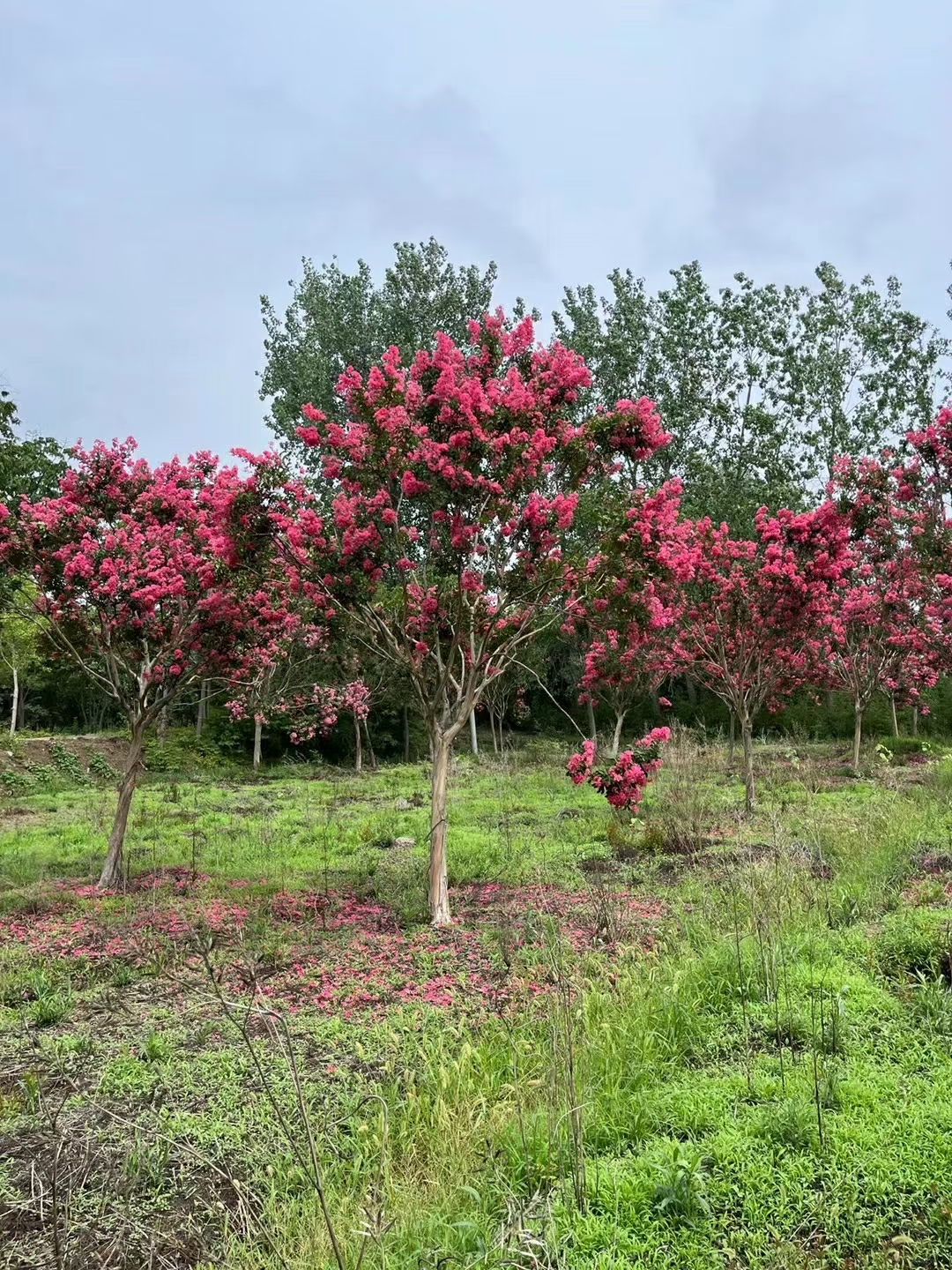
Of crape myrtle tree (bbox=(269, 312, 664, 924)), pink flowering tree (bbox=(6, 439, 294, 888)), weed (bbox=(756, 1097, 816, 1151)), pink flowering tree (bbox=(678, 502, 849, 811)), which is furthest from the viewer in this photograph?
pink flowering tree (bbox=(678, 502, 849, 811))

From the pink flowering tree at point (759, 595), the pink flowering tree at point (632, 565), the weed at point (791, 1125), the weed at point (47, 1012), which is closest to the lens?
the weed at point (791, 1125)

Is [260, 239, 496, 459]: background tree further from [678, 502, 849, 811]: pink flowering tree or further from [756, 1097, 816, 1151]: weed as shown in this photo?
[756, 1097, 816, 1151]: weed

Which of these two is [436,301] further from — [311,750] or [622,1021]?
[622,1021]

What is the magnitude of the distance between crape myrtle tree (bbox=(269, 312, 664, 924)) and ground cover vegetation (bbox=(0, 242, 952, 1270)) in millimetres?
49

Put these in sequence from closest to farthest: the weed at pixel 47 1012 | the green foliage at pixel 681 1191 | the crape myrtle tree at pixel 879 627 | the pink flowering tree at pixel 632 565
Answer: the green foliage at pixel 681 1191 < the weed at pixel 47 1012 < the pink flowering tree at pixel 632 565 < the crape myrtle tree at pixel 879 627

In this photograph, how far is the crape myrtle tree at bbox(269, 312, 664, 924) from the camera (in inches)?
284

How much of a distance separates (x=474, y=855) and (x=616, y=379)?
76.8 ft

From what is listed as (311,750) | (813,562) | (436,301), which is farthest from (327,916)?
(436,301)

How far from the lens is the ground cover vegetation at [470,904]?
289cm

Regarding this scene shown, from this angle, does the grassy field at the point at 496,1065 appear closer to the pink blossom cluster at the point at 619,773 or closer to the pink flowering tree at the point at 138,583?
the pink blossom cluster at the point at 619,773

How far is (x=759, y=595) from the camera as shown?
12.0 meters

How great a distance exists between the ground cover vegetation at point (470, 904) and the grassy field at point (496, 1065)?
26 mm

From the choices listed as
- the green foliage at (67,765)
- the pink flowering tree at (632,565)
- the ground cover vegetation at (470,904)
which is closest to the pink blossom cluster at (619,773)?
the ground cover vegetation at (470,904)

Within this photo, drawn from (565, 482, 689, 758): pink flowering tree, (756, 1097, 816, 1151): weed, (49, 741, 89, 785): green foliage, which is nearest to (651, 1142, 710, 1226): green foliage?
(756, 1097, 816, 1151): weed
